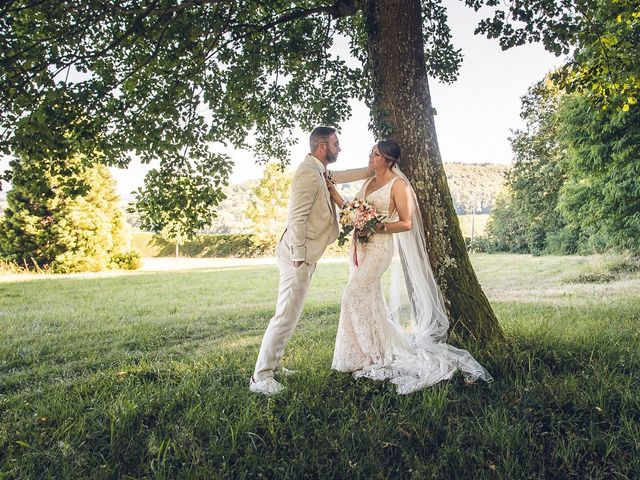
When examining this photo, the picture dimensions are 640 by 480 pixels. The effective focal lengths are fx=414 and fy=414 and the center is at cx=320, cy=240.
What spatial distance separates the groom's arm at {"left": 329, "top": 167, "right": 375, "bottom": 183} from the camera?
5496 mm

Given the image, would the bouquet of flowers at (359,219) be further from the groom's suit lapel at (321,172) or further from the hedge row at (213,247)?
the hedge row at (213,247)

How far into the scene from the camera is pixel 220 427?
3.56 m

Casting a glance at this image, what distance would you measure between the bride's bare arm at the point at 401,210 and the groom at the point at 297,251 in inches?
25.1

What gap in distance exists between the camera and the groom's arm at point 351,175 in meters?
5.50

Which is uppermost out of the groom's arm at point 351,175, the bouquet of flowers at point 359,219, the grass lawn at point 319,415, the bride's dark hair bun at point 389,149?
the bride's dark hair bun at point 389,149

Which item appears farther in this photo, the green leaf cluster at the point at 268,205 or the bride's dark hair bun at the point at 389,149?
the green leaf cluster at the point at 268,205

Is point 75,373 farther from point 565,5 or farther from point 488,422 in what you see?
point 565,5

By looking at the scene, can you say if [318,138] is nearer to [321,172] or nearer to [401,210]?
[321,172]

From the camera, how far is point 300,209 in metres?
4.39

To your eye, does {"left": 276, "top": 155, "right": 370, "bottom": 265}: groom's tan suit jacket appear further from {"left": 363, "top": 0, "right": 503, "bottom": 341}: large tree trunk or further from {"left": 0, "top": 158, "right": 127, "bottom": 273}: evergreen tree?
{"left": 0, "top": 158, "right": 127, "bottom": 273}: evergreen tree

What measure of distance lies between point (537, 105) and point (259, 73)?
25.0m

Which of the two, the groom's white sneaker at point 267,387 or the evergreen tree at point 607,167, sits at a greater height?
the evergreen tree at point 607,167

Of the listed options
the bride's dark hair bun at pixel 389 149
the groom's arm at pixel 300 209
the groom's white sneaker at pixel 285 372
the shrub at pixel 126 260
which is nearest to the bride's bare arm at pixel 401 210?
the bride's dark hair bun at pixel 389 149

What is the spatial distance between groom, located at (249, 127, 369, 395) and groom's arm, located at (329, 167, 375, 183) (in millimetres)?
858
